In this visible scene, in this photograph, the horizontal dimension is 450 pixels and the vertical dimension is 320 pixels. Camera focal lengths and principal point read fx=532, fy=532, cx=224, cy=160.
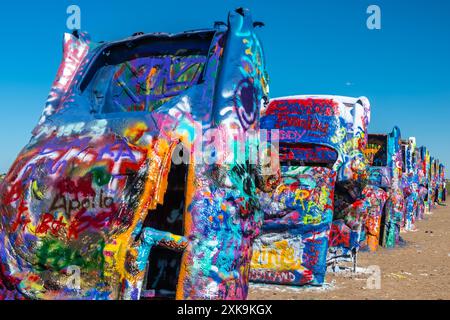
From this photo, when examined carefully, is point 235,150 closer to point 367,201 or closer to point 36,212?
point 36,212

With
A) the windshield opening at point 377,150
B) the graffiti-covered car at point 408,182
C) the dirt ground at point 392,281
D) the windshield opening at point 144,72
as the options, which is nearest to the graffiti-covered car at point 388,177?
the windshield opening at point 377,150

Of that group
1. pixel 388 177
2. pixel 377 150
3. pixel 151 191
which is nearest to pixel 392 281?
pixel 388 177

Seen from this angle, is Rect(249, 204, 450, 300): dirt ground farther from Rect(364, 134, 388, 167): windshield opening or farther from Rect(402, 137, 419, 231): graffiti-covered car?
Rect(402, 137, 419, 231): graffiti-covered car

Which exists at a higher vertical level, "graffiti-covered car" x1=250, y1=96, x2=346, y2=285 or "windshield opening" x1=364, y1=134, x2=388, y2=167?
"windshield opening" x1=364, y1=134, x2=388, y2=167

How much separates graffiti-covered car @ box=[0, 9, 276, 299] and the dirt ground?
9.52ft

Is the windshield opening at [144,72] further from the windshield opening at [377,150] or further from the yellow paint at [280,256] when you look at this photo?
the windshield opening at [377,150]

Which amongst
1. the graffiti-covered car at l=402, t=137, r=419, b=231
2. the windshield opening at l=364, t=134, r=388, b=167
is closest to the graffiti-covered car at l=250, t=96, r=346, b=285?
the windshield opening at l=364, t=134, r=388, b=167

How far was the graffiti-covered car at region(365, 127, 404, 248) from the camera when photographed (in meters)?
11.8

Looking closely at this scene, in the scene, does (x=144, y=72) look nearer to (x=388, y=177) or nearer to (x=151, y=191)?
(x=151, y=191)

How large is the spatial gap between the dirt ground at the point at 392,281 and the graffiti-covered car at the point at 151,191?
2903mm

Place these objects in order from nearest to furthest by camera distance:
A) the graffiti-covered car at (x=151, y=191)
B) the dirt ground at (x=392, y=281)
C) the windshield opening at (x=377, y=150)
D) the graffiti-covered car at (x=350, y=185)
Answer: the graffiti-covered car at (x=151, y=191) → the dirt ground at (x=392, y=281) → the graffiti-covered car at (x=350, y=185) → the windshield opening at (x=377, y=150)

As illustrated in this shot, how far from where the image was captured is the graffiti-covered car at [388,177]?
11758 mm
